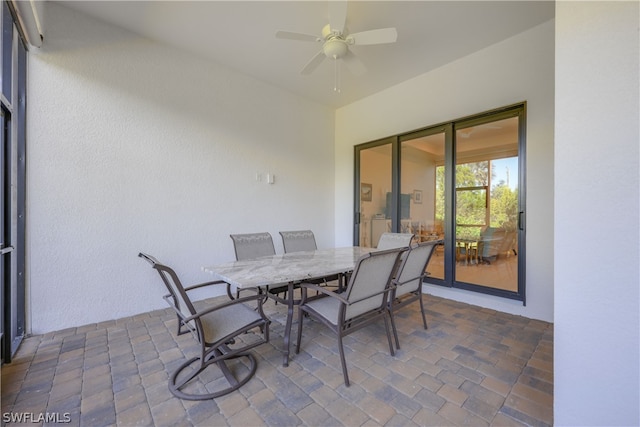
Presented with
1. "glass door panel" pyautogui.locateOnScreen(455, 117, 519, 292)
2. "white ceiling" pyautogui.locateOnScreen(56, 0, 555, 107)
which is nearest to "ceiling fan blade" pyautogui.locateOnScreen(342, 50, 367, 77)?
"white ceiling" pyautogui.locateOnScreen(56, 0, 555, 107)

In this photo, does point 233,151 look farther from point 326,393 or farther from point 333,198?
point 326,393

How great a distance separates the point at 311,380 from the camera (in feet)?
5.98

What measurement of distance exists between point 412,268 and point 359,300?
839 mm

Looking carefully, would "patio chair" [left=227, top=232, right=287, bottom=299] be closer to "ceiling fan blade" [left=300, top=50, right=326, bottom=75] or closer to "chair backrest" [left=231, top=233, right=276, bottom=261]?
"chair backrest" [left=231, top=233, right=276, bottom=261]

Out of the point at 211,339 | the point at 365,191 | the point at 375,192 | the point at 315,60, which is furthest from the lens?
the point at 365,191

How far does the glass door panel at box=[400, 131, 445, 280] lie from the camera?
3713 millimetres

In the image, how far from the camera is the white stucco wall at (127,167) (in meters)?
2.49

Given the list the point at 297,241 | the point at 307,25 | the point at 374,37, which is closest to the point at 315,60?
the point at 307,25

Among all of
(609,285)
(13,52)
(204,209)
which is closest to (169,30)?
(13,52)

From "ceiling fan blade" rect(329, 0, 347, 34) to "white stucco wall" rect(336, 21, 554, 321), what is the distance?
2033 mm

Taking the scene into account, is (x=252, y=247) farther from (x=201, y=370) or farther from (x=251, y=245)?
(x=201, y=370)

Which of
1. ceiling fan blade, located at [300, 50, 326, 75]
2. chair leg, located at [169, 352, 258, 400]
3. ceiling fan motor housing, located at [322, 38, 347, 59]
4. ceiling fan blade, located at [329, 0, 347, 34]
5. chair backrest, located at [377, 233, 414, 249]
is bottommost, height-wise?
chair leg, located at [169, 352, 258, 400]

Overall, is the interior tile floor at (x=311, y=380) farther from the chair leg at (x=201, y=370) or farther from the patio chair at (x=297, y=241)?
the patio chair at (x=297, y=241)

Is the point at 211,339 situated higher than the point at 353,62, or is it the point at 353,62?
the point at 353,62
